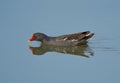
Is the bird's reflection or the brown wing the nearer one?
the bird's reflection

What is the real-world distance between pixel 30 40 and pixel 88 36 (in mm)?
1680

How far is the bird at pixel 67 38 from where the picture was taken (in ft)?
53.0

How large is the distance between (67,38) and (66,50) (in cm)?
59

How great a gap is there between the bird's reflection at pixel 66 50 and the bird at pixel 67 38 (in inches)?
6.0

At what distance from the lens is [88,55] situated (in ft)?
48.9

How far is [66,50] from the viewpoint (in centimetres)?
1578

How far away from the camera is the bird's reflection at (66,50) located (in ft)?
50.2

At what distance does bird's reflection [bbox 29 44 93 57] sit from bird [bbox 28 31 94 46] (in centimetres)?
Answer: 15

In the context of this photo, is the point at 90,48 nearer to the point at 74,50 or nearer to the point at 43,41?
the point at 74,50

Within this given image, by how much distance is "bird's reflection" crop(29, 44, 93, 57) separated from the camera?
50.2ft

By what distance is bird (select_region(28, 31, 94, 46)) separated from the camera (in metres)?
16.2

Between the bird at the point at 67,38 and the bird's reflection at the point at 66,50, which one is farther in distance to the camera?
the bird at the point at 67,38

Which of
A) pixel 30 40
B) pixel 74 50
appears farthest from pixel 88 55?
pixel 30 40

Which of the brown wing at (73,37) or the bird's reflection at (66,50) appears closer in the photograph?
the bird's reflection at (66,50)
